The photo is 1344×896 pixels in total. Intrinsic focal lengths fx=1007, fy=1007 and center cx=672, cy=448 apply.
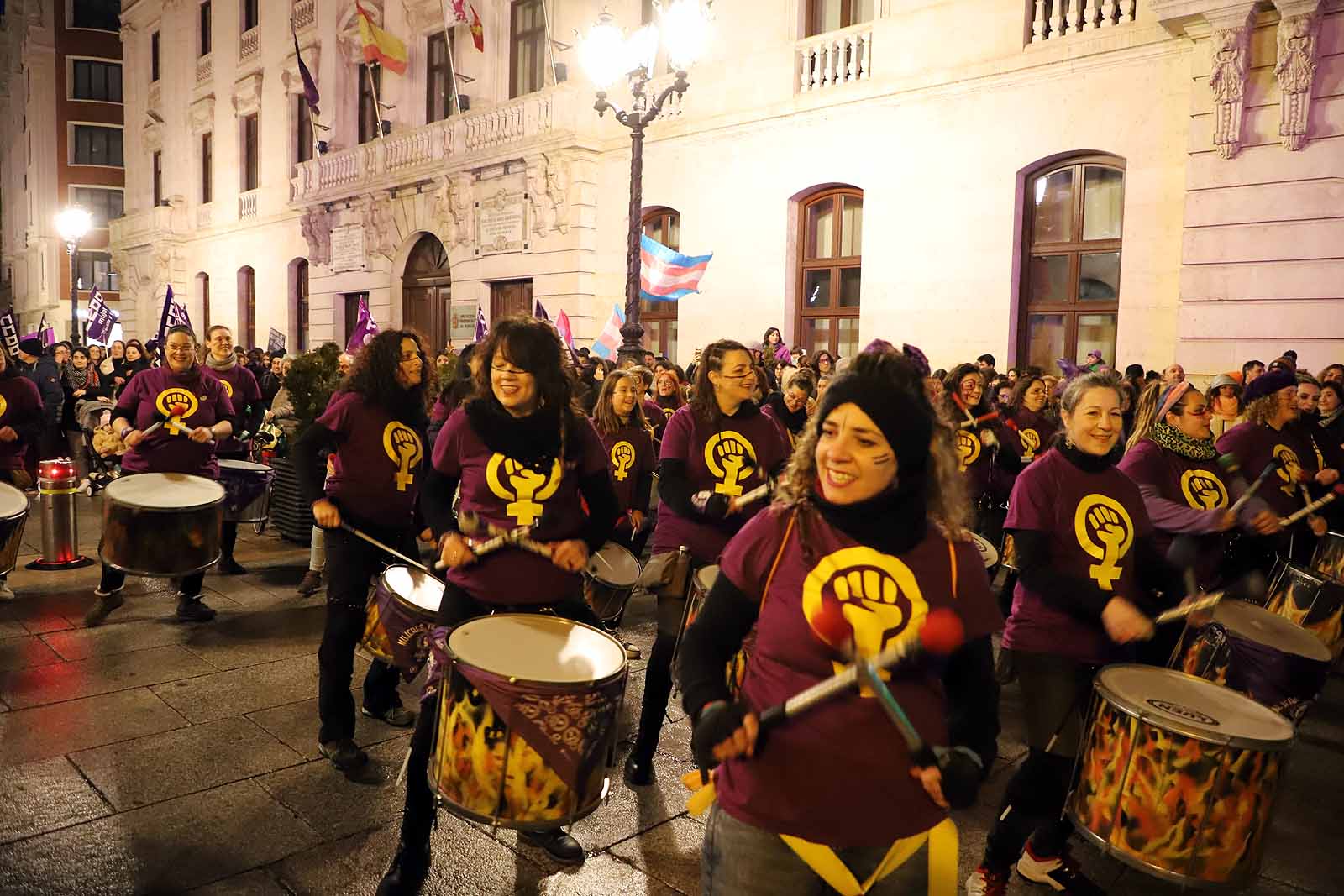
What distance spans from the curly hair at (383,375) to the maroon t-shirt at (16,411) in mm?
4255

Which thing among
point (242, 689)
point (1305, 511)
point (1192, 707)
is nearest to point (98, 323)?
point (242, 689)

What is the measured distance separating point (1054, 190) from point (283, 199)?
22.5m

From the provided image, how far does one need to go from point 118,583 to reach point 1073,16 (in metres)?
12.0

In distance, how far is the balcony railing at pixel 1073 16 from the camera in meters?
12.0

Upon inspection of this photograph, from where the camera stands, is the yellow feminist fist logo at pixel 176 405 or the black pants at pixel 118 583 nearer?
the black pants at pixel 118 583

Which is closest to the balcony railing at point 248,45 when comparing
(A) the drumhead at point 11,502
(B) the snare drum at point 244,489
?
(B) the snare drum at point 244,489

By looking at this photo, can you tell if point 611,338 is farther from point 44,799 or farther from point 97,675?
point 44,799

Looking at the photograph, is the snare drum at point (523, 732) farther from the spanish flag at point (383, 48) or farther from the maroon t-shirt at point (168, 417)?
the spanish flag at point (383, 48)

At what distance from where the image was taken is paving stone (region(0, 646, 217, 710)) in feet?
Answer: 17.6

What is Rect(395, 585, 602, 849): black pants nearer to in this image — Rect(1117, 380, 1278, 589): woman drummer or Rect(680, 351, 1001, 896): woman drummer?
Rect(680, 351, 1001, 896): woman drummer

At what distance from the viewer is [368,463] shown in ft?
15.4

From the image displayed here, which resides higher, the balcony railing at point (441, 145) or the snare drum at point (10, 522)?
the balcony railing at point (441, 145)

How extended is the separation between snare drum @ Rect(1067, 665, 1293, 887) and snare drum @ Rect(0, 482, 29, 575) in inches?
233

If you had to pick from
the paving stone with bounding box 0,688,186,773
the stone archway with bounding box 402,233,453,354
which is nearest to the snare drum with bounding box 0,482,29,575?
the paving stone with bounding box 0,688,186,773
